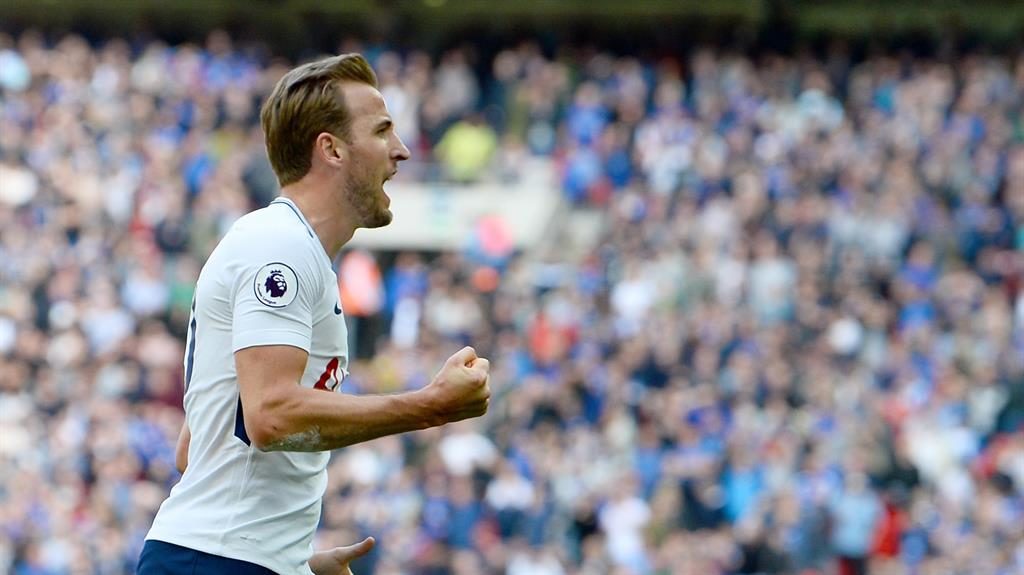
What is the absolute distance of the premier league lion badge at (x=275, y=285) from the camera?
3.81 metres

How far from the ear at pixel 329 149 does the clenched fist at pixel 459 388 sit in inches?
24.4

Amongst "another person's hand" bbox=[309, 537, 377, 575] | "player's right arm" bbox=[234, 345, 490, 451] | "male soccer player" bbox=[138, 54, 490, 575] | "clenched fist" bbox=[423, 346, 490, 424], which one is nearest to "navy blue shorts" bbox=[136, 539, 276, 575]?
"male soccer player" bbox=[138, 54, 490, 575]

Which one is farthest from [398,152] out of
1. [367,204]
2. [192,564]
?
[192,564]

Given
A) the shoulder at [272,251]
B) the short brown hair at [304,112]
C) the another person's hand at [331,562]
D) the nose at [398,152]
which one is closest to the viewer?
the shoulder at [272,251]

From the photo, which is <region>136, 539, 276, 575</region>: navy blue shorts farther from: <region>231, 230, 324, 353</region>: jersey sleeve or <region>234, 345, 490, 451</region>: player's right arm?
<region>231, 230, 324, 353</region>: jersey sleeve

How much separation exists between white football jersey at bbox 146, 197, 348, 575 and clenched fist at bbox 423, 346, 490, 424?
32 centimetres

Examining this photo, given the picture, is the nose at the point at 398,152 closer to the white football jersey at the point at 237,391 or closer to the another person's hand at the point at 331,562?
the white football jersey at the point at 237,391

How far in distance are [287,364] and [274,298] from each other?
0.49 ft

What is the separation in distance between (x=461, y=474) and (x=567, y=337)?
108 inches

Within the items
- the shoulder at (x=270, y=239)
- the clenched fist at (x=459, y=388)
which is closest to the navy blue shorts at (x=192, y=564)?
the clenched fist at (x=459, y=388)

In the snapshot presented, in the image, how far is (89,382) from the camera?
53.2ft

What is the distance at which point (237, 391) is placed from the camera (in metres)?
3.94

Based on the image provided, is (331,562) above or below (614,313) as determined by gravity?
above

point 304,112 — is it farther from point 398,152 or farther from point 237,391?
point 237,391
